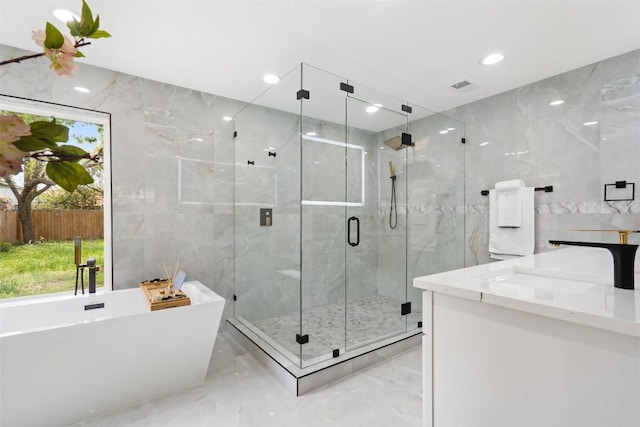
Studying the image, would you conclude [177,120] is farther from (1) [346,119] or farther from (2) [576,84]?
(2) [576,84]

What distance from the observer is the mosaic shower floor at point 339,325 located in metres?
2.62

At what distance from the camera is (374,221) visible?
10.6 feet

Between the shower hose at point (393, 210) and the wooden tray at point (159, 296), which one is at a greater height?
the shower hose at point (393, 210)

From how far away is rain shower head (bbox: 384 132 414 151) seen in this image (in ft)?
10.8

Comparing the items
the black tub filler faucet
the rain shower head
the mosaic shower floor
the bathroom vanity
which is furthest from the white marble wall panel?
the black tub filler faucet

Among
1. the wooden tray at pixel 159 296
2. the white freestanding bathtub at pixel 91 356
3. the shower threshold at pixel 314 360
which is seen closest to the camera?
the white freestanding bathtub at pixel 91 356

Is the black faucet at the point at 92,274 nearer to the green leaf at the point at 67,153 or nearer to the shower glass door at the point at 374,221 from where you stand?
the shower glass door at the point at 374,221

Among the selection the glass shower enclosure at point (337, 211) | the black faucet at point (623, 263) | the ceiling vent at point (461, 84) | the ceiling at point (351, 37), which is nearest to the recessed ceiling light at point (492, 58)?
the ceiling at point (351, 37)

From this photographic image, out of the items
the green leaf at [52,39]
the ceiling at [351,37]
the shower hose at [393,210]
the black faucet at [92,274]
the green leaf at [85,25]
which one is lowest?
the black faucet at [92,274]

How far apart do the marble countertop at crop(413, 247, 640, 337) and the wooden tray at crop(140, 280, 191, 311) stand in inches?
68.4

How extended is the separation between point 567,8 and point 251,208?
292cm

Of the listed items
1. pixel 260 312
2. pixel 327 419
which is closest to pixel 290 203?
pixel 260 312

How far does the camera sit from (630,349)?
82 cm

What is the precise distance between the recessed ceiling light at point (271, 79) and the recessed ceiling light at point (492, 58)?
1798 millimetres
